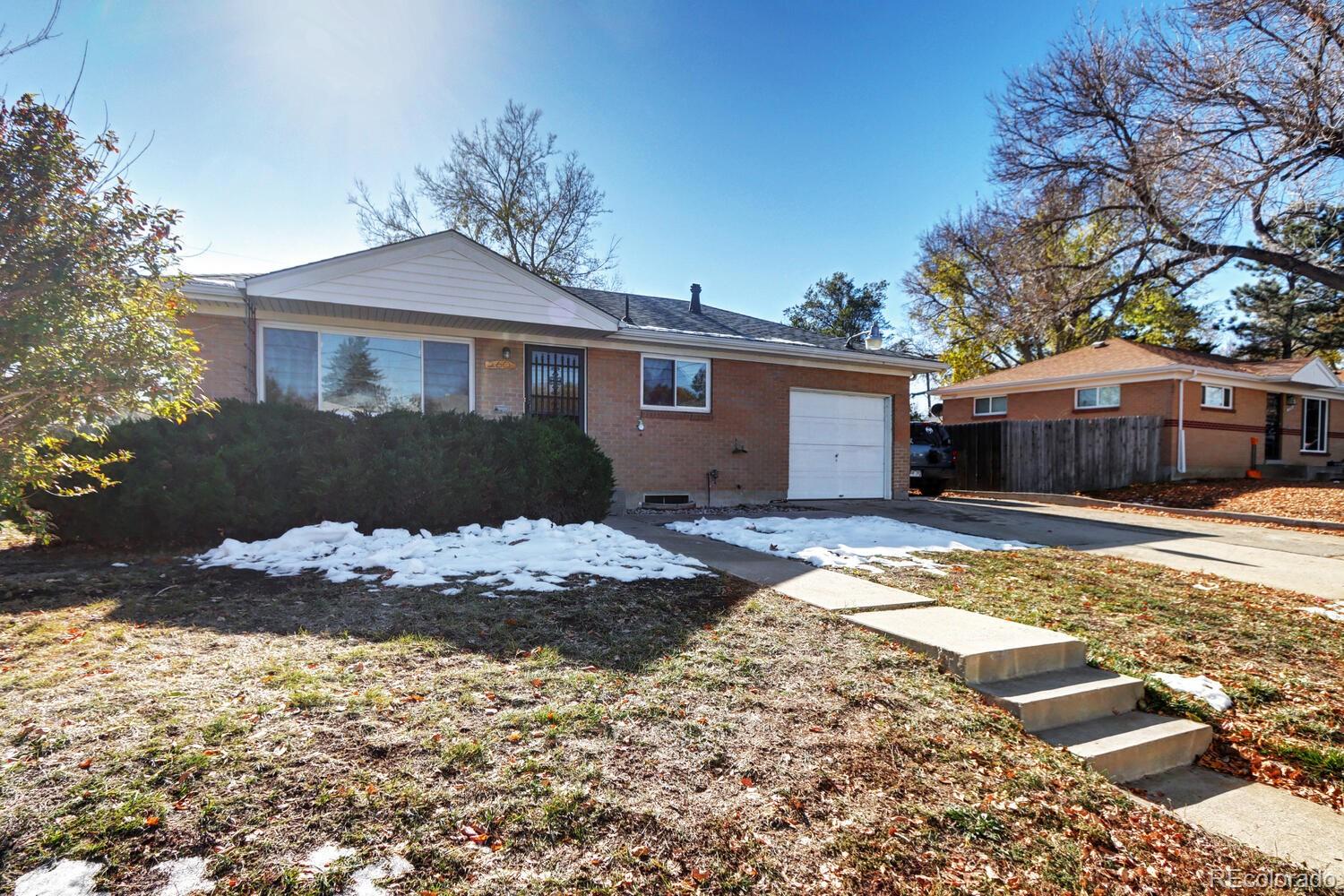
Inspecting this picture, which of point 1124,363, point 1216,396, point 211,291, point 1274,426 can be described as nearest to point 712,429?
point 211,291

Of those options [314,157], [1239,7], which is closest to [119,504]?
[314,157]

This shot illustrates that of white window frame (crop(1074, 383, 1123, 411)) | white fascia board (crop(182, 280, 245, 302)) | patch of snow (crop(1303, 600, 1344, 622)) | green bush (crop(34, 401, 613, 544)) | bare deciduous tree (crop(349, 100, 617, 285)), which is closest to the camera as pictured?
patch of snow (crop(1303, 600, 1344, 622))

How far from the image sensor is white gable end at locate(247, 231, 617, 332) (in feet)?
26.7

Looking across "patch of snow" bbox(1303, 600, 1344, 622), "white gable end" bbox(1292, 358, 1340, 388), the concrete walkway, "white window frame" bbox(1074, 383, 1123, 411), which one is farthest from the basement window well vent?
"white gable end" bbox(1292, 358, 1340, 388)

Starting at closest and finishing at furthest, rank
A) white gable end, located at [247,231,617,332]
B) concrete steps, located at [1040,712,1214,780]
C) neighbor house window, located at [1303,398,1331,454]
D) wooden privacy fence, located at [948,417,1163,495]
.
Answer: concrete steps, located at [1040,712,1214,780]
white gable end, located at [247,231,617,332]
wooden privacy fence, located at [948,417,1163,495]
neighbor house window, located at [1303,398,1331,454]

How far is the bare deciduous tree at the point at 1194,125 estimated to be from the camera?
11.3 m

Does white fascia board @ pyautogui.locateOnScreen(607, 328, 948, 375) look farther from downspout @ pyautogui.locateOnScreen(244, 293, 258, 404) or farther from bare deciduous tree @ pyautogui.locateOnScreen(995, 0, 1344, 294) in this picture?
bare deciduous tree @ pyautogui.locateOnScreen(995, 0, 1344, 294)

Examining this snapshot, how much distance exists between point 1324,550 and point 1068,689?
813cm

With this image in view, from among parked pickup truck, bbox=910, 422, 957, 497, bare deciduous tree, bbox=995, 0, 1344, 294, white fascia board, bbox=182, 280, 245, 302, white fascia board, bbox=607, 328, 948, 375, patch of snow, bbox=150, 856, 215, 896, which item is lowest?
patch of snow, bbox=150, 856, 215, 896

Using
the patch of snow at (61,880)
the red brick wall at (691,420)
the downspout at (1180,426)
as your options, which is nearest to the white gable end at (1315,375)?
the downspout at (1180,426)

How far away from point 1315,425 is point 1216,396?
6.63 m

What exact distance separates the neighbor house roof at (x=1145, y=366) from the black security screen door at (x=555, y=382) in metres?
15.5

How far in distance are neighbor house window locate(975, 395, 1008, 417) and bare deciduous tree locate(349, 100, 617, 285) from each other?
1519cm

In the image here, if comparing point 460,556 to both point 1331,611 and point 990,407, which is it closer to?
point 1331,611
